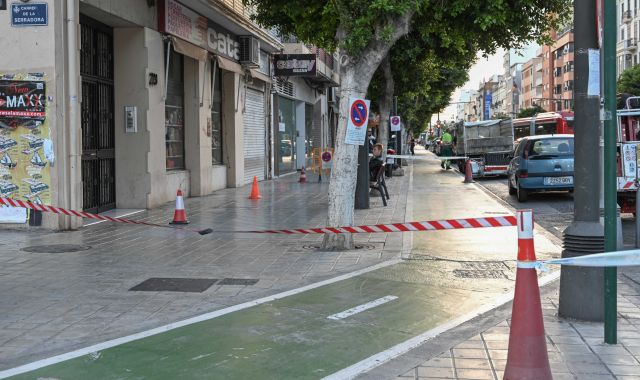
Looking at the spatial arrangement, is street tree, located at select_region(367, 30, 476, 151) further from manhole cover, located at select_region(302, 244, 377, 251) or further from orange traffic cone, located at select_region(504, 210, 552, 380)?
orange traffic cone, located at select_region(504, 210, 552, 380)

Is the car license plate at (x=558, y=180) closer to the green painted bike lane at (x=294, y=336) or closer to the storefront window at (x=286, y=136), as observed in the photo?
the green painted bike lane at (x=294, y=336)

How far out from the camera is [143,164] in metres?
14.7

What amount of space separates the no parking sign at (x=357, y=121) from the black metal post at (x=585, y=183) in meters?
4.09

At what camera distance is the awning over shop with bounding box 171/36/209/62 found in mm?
15633

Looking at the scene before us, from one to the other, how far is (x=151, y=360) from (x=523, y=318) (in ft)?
8.50

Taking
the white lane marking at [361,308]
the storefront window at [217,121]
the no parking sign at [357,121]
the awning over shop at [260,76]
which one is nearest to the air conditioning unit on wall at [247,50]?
the storefront window at [217,121]

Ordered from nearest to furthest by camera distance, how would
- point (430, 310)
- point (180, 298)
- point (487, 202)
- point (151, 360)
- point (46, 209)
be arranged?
point (151, 360), point (430, 310), point (180, 298), point (46, 209), point (487, 202)

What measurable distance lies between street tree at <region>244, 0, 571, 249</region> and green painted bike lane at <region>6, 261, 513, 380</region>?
7.59ft

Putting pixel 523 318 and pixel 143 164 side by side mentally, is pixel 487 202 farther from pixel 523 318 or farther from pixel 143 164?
pixel 523 318

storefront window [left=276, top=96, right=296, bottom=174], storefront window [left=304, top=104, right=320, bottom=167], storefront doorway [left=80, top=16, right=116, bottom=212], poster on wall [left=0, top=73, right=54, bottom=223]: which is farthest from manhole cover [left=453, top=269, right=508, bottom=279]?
storefront window [left=304, top=104, right=320, bottom=167]

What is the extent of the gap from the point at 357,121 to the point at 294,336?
4544 millimetres

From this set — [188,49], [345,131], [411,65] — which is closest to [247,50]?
[188,49]

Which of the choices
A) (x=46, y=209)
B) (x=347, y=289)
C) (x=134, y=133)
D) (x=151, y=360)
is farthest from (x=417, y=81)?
(x=151, y=360)

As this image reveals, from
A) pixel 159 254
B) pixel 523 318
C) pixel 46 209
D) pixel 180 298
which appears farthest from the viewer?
pixel 46 209
